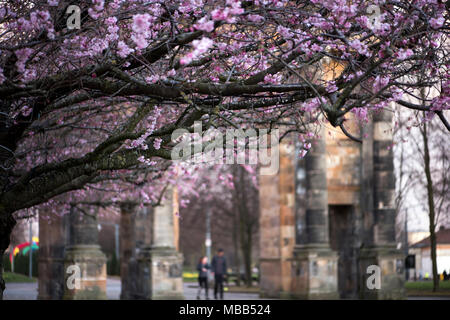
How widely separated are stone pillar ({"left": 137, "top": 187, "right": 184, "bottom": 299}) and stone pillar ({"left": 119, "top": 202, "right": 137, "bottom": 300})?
967mm

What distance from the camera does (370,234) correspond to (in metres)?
30.5

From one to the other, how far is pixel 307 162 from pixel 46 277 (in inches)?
401

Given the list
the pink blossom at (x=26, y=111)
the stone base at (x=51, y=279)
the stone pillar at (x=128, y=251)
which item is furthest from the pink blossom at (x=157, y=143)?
the stone pillar at (x=128, y=251)

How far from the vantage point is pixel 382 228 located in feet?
99.2

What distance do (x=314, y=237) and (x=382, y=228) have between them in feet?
7.98

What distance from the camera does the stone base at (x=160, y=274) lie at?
2973cm

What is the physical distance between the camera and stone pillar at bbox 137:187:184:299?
2981 cm

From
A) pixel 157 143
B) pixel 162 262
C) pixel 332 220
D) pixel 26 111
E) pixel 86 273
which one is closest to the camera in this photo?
pixel 157 143

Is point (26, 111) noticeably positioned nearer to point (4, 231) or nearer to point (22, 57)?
point (4, 231)

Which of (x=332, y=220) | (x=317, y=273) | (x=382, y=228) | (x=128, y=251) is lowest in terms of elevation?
(x=317, y=273)

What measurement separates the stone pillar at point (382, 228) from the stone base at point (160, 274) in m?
6.52

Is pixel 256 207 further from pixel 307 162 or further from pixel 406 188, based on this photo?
pixel 307 162

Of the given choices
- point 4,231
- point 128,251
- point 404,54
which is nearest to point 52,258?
point 128,251

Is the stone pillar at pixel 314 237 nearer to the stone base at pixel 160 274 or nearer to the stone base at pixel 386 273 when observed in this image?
the stone base at pixel 386 273
